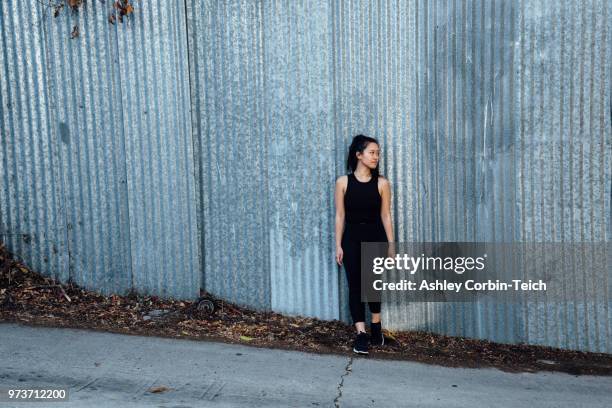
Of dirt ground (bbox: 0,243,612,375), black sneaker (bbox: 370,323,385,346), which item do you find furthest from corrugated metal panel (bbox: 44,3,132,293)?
black sneaker (bbox: 370,323,385,346)

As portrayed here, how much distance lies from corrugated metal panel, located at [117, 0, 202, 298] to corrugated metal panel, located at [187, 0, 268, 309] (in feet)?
0.44

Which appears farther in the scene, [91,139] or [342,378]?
[91,139]

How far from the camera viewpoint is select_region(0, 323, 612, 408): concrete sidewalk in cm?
481

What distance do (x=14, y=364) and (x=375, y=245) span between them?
3089 mm

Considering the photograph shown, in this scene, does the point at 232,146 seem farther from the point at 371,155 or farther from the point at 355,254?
the point at 355,254

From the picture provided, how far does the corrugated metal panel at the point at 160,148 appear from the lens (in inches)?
255

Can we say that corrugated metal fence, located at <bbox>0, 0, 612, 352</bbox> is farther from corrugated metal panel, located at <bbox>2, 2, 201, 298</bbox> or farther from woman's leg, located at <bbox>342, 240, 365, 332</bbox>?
woman's leg, located at <bbox>342, 240, 365, 332</bbox>

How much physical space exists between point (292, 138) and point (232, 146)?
59 centimetres

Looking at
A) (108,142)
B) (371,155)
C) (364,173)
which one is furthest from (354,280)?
(108,142)

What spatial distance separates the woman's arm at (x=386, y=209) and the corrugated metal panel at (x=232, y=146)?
3.89ft

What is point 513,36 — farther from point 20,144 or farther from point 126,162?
point 20,144

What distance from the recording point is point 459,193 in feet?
19.9

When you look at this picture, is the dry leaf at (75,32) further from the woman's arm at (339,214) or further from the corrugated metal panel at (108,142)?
the woman's arm at (339,214)

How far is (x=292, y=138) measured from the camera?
638 centimetres
